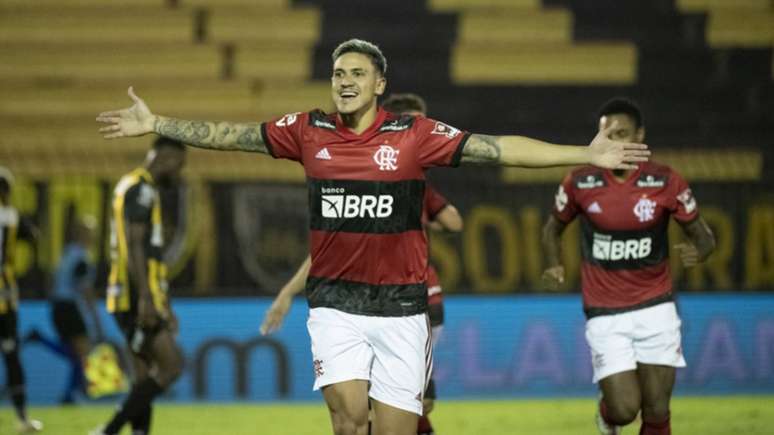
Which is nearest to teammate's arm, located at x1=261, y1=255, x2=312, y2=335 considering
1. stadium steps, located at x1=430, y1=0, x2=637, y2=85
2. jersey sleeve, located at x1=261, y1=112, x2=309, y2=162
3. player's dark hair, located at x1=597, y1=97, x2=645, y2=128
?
jersey sleeve, located at x1=261, y1=112, x2=309, y2=162

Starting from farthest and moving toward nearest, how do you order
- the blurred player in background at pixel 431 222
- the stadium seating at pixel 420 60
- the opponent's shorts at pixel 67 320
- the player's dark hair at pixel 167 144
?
the stadium seating at pixel 420 60 < the opponent's shorts at pixel 67 320 < the player's dark hair at pixel 167 144 < the blurred player in background at pixel 431 222

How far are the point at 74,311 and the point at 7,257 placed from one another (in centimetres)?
246

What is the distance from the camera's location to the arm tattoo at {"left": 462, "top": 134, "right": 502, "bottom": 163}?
18.4 ft

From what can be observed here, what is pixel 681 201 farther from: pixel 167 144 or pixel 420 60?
pixel 420 60

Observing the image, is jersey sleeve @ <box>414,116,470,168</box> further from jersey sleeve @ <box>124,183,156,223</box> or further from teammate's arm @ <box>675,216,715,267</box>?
jersey sleeve @ <box>124,183,156,223</box>

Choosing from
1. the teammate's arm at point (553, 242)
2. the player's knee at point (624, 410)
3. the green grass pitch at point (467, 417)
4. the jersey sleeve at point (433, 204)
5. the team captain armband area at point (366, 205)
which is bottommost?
the green grass pitch at point (467, 417)

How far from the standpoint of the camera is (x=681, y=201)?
744 cm

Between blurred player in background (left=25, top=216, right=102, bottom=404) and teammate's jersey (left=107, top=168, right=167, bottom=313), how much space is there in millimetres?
4190

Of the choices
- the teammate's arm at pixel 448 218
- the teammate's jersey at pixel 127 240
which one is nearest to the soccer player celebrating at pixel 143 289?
the teammate's jersey at pixel 127 240

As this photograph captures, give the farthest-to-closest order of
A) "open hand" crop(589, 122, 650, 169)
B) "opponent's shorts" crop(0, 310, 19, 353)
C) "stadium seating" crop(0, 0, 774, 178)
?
"stadium seating" crop(0, 0, 774, 178) < "opponent's shorts" crop(0, 310, 19, 353) < "open hand" crop(589, 122, 650, 169)

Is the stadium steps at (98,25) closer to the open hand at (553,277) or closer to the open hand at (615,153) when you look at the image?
the open hand at (553,277)

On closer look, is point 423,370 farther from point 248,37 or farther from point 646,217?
point 248,37

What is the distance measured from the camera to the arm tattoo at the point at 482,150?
562cm

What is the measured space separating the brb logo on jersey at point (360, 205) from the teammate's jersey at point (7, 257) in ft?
17.3
